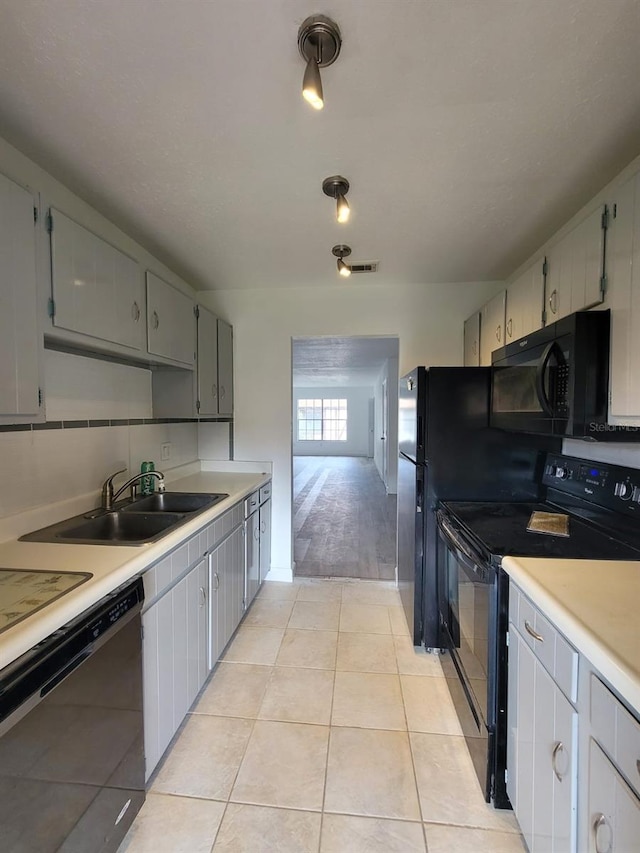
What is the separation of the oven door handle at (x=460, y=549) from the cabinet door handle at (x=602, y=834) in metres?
0.63

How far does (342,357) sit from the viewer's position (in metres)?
6.55

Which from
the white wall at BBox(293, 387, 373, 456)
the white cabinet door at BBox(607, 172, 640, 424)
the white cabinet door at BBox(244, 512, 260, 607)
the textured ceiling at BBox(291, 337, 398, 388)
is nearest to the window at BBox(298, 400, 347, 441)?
the white wall at BBox(293, 387, 373, 456)

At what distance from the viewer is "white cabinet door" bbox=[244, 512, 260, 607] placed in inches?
100

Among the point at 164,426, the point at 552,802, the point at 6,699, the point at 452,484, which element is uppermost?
the point at 164,426

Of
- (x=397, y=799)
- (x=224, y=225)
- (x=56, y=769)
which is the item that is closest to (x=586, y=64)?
(x=224, y=225)

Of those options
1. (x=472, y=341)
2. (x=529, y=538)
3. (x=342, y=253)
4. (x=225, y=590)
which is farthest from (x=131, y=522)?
(x=472, y=341)

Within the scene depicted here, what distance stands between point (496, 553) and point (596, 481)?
72 centimetres

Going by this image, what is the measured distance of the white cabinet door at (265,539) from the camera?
2.92 m

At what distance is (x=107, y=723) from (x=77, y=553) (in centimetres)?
53

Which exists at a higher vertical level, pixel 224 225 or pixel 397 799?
pixel 224 225

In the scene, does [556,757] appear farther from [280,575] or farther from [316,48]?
[280,575]

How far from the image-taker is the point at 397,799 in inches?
54.6

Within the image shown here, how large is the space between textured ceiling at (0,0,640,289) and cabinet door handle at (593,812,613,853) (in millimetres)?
1861

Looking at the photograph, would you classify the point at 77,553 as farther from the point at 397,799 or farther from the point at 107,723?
the point at 397,799
